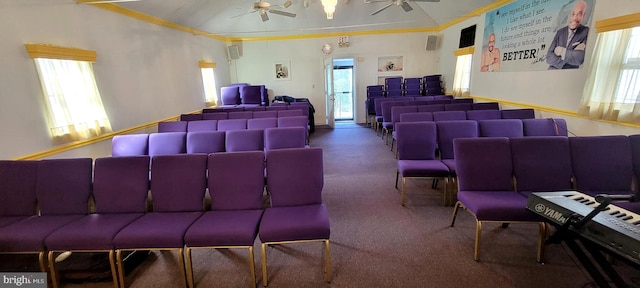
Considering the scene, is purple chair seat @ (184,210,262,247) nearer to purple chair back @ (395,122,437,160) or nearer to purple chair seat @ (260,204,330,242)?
purple chair seat @ (260,204,330,242)

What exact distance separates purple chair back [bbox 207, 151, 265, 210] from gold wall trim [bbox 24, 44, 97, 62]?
259 centimetres

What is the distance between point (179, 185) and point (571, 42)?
503 centimetres

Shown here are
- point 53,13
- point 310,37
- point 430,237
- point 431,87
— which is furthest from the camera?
point 310,37

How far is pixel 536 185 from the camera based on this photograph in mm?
2486

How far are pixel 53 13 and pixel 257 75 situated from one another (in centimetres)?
586

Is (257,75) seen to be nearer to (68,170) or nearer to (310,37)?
(310,37)

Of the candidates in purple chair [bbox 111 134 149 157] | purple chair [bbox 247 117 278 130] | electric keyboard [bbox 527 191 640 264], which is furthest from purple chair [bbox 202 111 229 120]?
electric keyboard [bbox 527 191 640 264]

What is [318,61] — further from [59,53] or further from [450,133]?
[59,53]

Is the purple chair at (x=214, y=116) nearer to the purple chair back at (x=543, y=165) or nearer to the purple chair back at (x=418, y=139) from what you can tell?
the purple chair back at (x=418, y=139)

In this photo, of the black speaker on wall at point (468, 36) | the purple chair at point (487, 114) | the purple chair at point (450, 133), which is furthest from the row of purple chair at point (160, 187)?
the black speaker on wall at point (468, 36)

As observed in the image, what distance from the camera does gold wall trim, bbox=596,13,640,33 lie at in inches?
114

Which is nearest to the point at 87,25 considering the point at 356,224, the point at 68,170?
the point at 68,170

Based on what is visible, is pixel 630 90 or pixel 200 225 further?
pixel 630 90

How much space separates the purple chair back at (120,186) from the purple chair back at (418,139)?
8.90ft
